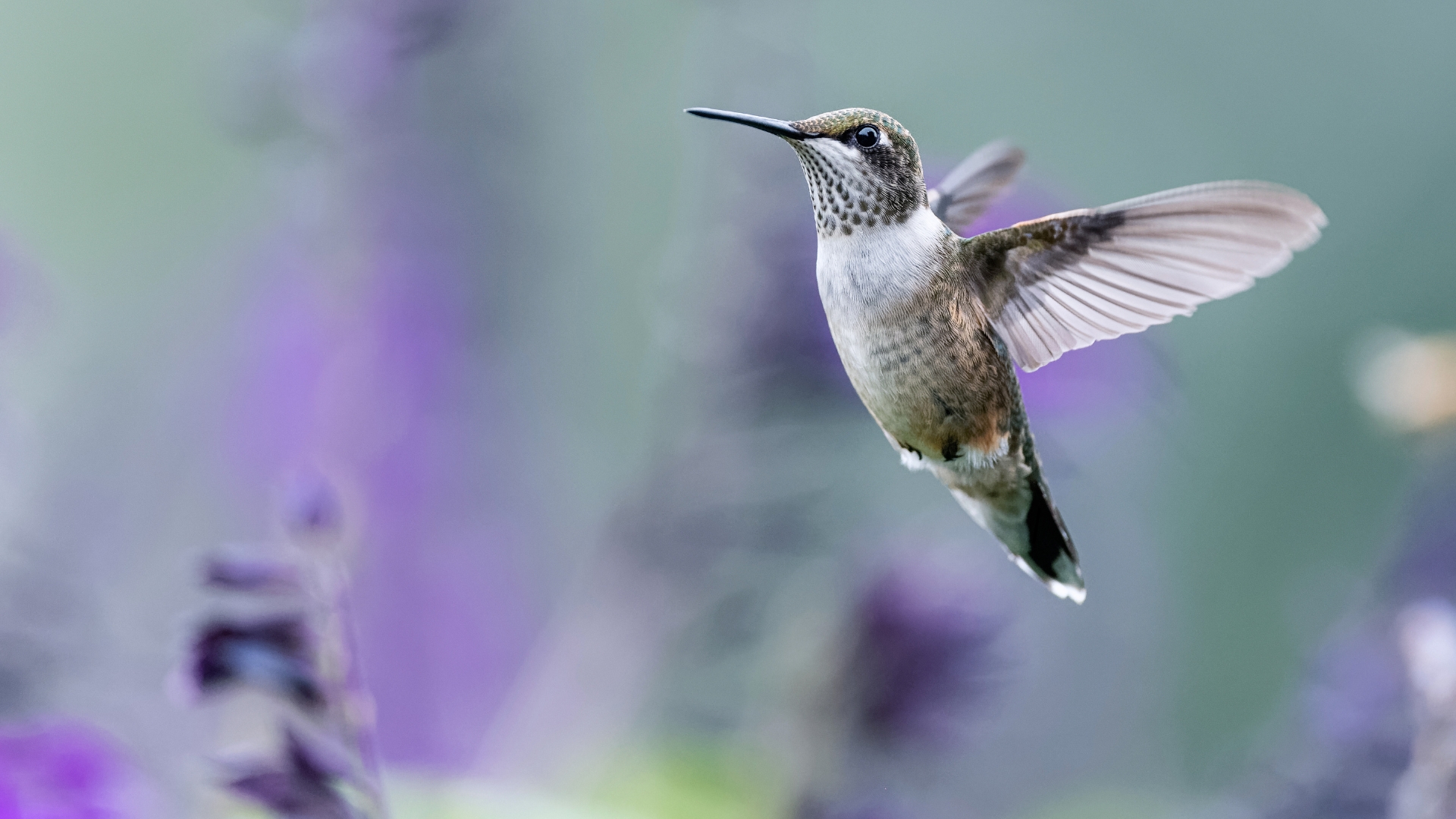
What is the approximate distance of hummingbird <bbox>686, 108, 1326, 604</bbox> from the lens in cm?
56

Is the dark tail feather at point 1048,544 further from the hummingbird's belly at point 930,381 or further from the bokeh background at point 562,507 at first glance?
the bokeh background at point 562,507

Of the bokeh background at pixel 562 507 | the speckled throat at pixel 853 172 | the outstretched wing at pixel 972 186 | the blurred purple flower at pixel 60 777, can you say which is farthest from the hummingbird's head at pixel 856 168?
the blurred purple flower at pixel 60 777

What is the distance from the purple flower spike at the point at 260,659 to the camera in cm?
75

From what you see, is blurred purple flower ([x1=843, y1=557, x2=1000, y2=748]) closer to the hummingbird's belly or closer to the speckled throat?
the hummingbird's belly

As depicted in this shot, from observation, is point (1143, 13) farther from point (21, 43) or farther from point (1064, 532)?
point (1064, 532)

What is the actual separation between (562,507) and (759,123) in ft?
6.16

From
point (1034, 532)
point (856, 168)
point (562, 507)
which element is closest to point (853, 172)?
point (856, 168)

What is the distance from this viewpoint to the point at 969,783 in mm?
1849

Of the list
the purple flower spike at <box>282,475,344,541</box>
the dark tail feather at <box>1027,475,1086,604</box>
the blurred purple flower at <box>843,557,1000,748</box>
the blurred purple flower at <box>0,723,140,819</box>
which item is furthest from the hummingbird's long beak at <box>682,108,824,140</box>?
the blurred purple flower at <box>843,557,1000,748</box>

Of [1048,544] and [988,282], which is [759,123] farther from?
[1048,544]

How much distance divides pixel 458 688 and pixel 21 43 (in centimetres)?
229

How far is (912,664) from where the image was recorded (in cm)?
124

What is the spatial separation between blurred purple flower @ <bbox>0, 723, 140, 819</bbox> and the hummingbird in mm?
574

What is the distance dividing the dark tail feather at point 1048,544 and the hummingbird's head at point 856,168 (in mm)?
212
